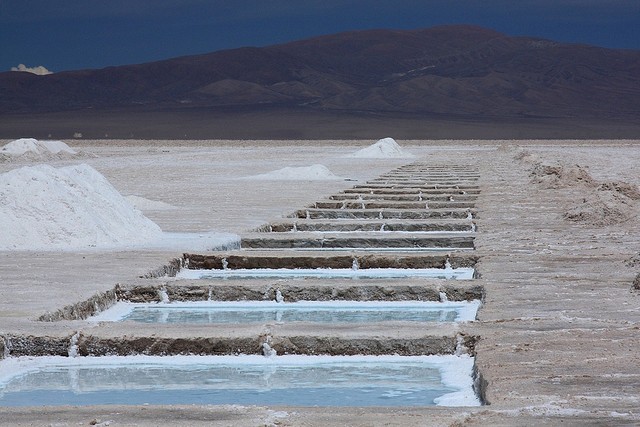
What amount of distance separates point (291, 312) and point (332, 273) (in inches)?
51.3

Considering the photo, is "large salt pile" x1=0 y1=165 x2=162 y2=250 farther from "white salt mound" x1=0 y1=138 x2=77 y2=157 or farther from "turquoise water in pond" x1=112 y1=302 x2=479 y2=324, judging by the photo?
"white salt mound" x1=0 y1=138 x2=77 y2=157

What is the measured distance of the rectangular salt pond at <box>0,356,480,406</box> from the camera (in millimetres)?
3656

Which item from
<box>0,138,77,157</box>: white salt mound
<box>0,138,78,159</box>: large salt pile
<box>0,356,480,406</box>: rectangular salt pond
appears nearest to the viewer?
<box>0,356,480,406</box>: rectangular salt pond

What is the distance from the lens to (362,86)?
10012 centimetres

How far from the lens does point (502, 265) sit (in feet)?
20.4

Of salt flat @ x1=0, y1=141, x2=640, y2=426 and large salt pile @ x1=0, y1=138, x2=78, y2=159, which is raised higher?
large salt pile @ x1=0, y1=138, x2=78, y2=159

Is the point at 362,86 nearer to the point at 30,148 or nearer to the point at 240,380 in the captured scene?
the point at 30,148

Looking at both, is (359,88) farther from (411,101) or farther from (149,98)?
(149,98)

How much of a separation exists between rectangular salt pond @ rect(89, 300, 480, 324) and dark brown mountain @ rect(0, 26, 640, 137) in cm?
6434

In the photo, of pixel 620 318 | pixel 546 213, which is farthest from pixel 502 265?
pixel 546 213

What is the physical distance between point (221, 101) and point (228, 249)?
286 ft

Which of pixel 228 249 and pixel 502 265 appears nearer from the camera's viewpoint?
pixel 502 265

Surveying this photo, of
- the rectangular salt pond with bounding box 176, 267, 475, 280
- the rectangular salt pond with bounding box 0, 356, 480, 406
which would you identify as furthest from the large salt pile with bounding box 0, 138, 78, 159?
the rectangular salt pond with bounding box 0, 356, 480, 406

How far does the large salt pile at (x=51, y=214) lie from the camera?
7.08m
